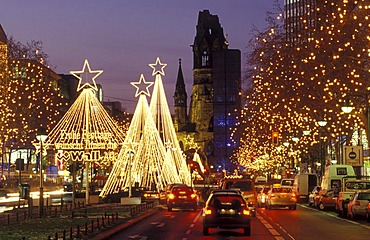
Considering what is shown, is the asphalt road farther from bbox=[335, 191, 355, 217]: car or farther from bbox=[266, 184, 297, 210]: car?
bbox=[266, 184, 297, 210]: car

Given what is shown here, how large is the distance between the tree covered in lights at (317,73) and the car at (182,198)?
11.2 m

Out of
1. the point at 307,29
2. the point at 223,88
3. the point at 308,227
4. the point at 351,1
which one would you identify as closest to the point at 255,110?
the point at 307,29

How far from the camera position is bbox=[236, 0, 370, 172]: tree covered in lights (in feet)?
147

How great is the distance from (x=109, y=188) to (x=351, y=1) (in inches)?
1221

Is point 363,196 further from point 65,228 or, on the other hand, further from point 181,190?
point 65,228

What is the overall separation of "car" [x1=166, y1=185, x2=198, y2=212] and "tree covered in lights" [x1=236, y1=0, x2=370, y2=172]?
11165 millimetres

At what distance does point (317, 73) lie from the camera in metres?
53.9

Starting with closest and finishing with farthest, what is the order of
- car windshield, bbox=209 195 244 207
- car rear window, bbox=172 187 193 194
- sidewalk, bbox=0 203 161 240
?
sidewalk, bbox=0 203 161 240 < car windshield, bbox=209 195 244 207 < car rear window, bbox=172 187 193 194

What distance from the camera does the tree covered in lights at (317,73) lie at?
44812 mm

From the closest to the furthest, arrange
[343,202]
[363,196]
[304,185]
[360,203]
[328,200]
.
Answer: [360,203] < [363,196] < [343,202] < [328,200] < [304,185]

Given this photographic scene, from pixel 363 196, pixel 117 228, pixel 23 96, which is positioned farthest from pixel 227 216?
pixel 23 96

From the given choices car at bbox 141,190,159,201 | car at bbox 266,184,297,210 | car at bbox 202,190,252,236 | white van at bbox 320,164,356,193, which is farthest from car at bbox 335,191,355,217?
car at bbox 141,190,159,201

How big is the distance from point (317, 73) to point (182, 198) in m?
13.4

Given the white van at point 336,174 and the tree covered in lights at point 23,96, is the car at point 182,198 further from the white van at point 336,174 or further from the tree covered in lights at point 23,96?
the tree covered in lights at point 23,96
